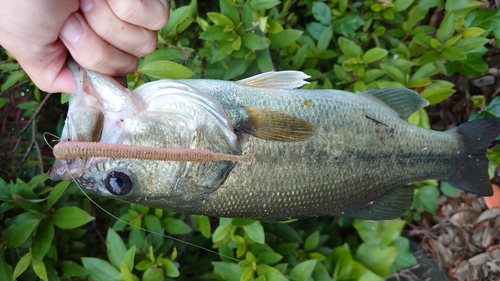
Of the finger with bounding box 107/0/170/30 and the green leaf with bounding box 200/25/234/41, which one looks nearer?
the finger with bounding box 107/0/170/30

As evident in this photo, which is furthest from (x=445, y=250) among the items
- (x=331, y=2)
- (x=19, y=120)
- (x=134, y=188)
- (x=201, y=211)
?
(x=19, y=120)

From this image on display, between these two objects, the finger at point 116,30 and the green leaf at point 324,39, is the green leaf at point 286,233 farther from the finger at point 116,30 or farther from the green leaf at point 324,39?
the finger at point 116,30

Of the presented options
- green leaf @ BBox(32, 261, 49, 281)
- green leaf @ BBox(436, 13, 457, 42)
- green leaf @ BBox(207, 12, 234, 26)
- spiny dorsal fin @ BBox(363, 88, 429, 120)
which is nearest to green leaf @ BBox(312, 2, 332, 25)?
green leaf @ BBox(436, 13, 457, 42)

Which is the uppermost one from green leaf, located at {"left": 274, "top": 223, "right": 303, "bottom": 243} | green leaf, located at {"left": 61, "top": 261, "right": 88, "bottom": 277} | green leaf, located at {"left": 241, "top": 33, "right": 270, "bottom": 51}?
green leaf, located at {"left": 241, "top": 33, "right": 270, "bottom": 51}

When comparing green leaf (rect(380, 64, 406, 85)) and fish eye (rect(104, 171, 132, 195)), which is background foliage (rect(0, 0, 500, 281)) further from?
fish eye (rect(104, 171, 132, 195))

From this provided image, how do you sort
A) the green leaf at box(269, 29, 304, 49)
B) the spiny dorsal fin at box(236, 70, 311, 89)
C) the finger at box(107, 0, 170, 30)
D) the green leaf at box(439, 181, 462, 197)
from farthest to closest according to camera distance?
the green leaf at box(439, 181, 462, 197)
the green leaf at box(269, 29, 304, 49)
the spiny dorsal fin at box(236, 70, 311, 89)
the finger at box(107, 0, 170, 30)

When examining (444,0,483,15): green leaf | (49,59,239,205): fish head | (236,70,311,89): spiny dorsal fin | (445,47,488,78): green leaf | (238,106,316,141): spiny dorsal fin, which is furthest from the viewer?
(445,47,488,78): green leaf
